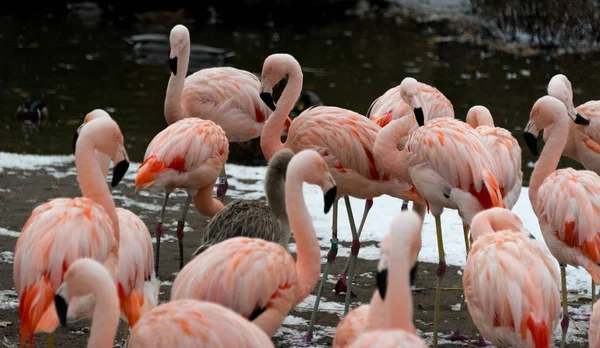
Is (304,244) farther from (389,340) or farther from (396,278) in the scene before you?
(389,340)

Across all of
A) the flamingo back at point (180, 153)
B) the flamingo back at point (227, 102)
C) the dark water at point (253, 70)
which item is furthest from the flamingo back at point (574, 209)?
the dark water at point (253, 70)

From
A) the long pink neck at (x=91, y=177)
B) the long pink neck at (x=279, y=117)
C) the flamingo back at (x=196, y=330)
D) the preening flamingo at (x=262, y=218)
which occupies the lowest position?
the flamingo back at (x=196, y=330)

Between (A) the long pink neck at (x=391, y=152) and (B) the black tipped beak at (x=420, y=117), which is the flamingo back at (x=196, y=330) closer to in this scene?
(A) the long pink neck at (x=391, y=152)

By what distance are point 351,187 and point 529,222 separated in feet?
6.54

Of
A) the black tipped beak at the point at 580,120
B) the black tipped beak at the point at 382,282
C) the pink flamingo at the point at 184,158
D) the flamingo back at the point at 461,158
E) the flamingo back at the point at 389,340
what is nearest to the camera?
the flamingo back at the point at 389,340

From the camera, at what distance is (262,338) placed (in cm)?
313

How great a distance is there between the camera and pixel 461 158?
4.89 m

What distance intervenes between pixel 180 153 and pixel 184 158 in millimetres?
40

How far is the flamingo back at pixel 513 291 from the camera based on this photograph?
12.8 ft

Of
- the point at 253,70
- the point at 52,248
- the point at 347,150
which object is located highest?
the point at 253,70

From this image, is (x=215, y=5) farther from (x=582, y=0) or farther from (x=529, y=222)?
(x=529, y=222)

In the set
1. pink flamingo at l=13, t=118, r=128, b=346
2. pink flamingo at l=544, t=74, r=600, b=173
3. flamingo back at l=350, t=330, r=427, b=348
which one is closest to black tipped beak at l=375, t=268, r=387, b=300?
flamingo back at l=350, t=330, r=427, b=348

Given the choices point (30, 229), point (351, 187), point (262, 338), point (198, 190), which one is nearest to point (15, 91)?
point (198, 190)

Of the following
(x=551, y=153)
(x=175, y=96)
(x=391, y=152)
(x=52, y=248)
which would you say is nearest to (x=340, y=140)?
(x=391, y=152)
